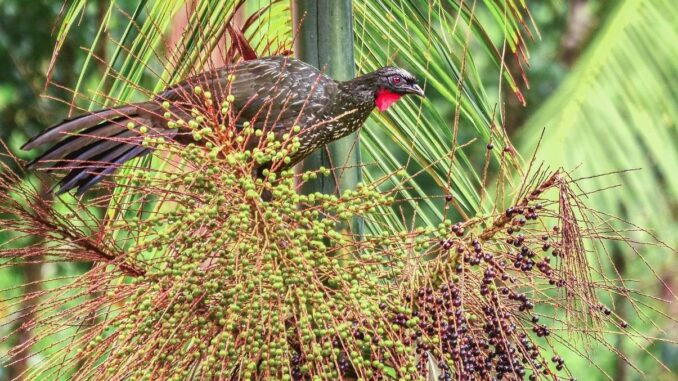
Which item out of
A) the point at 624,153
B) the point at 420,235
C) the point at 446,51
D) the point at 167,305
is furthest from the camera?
the point at 624,153

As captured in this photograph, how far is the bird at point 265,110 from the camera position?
2090 mm

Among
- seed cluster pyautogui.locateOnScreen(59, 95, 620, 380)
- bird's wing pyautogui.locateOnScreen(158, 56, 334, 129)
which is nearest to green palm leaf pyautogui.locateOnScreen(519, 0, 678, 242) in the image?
bird's wing pyautogui.locateOnScreen(158, 56, 334, 129)

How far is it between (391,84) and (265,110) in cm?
25

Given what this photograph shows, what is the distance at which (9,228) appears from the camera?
163cm

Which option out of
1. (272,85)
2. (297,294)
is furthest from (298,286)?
(272,85)

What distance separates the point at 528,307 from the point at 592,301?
9 centimetres

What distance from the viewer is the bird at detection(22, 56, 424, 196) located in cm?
209

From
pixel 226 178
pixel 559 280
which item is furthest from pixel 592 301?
pixel 226 178

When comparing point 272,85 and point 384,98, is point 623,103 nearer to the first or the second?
point 384,98

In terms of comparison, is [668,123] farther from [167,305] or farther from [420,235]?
[167,305]

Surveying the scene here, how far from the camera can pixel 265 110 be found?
2.25m

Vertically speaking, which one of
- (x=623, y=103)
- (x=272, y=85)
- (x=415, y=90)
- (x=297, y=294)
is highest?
(x=272, y=85)

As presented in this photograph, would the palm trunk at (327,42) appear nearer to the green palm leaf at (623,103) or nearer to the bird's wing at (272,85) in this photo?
the bird's wing at (272,85)

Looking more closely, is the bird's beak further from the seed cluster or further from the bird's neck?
the seed cluster
